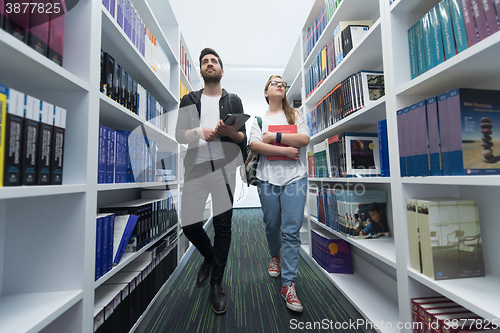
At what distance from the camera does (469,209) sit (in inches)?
29.8

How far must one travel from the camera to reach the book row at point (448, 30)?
62cm

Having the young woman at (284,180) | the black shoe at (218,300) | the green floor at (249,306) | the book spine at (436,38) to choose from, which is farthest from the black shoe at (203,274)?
the book spine at (436,38)

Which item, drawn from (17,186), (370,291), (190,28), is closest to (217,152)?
(17,186)

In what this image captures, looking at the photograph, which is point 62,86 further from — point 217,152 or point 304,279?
point 304,279

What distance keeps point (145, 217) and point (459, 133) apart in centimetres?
141

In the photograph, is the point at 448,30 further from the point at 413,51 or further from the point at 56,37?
the point at 56,37

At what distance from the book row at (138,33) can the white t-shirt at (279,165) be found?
2.71ft

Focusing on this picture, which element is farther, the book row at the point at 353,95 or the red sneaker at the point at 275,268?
the red sneaker at the point at 275,268

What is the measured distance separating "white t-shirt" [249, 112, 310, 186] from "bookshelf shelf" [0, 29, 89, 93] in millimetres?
979

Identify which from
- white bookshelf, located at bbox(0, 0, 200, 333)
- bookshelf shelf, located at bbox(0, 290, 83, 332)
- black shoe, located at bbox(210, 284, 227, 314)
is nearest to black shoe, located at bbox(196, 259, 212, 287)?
black shoe, located at bbox(210, 284, 227, 314)

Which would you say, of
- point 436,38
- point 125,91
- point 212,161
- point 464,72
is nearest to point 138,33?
point 125,91

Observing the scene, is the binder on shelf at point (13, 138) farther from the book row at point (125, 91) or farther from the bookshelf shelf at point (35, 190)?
the book row at point (125, 91)

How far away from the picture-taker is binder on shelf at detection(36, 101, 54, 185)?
0.59m

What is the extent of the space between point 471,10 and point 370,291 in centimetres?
140
